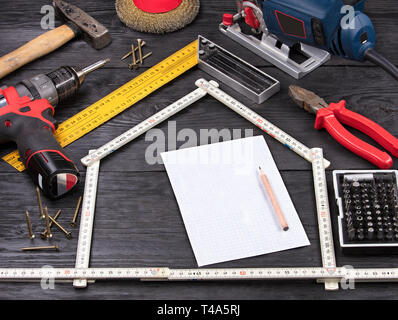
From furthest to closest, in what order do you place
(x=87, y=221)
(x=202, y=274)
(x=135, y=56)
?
(x=135, y=56)
(x=87, y=221)
(x=202, y=274)

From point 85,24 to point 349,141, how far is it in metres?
0.89

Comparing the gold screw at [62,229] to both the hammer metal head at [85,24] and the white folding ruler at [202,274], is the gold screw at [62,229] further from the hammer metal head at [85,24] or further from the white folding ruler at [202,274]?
the hammer metal head at [85,24]

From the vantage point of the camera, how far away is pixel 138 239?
1412 mm

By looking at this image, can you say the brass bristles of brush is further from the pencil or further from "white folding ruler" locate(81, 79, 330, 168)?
the pencil

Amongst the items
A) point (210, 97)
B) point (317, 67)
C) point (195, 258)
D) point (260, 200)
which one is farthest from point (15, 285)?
point (317, 67)

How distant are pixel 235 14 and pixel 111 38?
0.40 m

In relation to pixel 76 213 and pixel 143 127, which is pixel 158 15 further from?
pixel 76 213

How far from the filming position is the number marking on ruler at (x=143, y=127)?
155 cm

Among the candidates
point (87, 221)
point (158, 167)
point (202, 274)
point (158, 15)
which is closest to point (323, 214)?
point (202, 274)

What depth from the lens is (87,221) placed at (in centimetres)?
143

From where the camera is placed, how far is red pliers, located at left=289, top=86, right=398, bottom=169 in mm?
1486

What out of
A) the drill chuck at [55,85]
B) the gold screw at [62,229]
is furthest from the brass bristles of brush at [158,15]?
the gold screw at [62,229]

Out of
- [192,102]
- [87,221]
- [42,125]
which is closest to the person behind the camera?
[87,221]
